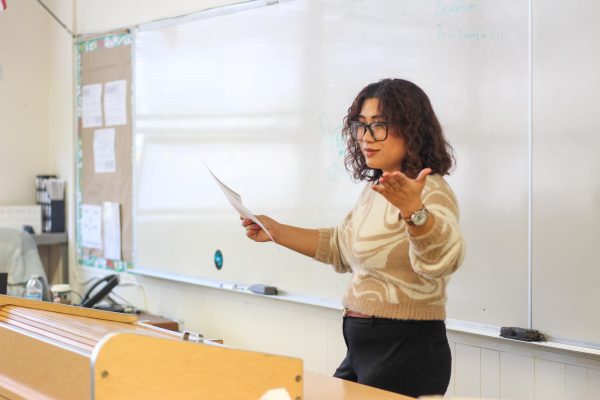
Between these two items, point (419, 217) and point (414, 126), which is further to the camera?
point (414, 126)

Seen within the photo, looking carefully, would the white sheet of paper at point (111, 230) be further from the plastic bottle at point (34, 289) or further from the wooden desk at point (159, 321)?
the plastic bottle at point (34, 289)

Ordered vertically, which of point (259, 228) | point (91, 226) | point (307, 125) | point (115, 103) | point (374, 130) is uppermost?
point (115, 103)

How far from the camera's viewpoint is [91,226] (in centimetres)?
456

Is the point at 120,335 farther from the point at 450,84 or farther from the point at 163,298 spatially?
the point at 163,298

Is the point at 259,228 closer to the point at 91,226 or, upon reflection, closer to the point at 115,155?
the point at 115,155

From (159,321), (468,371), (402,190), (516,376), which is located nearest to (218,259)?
(159,321)

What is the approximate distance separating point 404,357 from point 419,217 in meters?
0.41

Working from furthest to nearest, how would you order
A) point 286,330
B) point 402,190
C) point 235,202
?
point 286,330 < point 235,202 < point 402,190

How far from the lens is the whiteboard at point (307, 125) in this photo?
8.17 ft

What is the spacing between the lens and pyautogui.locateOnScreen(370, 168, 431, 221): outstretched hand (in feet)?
5.35

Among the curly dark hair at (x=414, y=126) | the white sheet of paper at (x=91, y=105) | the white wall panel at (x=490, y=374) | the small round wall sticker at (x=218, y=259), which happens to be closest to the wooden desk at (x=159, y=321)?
the small round wall sticker at (x=218, y=259)

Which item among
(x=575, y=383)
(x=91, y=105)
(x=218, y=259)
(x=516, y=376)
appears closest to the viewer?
(x=575, y=383)

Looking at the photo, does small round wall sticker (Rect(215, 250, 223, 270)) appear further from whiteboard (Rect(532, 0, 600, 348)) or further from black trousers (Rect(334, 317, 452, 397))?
black trousers (Rect(334, 317, 452, 397))

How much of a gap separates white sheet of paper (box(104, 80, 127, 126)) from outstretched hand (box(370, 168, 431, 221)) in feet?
9.34
